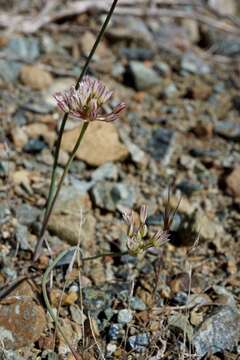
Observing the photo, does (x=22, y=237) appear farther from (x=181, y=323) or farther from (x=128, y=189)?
(x=181, y=323)

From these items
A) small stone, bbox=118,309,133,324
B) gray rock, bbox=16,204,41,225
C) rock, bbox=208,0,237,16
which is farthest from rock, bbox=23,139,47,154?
rock, bbox=208,0,237,16

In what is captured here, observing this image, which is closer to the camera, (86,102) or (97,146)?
(86,102)

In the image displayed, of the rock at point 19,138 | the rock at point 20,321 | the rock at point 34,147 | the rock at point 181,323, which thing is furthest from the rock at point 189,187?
the rock at point 20,321

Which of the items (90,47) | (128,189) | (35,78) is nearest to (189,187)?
(128,189)

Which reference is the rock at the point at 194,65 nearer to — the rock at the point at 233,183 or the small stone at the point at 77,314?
the rock at the point at 233,183

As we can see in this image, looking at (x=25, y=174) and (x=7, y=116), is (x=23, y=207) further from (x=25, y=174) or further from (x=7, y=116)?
(x=7, y=116)

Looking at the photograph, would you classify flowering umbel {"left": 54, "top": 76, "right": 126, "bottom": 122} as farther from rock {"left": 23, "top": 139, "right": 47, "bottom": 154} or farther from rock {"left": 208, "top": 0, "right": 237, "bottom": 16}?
rock {"left": 208, "top": 0, "right": 237, "bottom": 16}

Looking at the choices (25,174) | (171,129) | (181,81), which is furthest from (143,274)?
(181,81)
